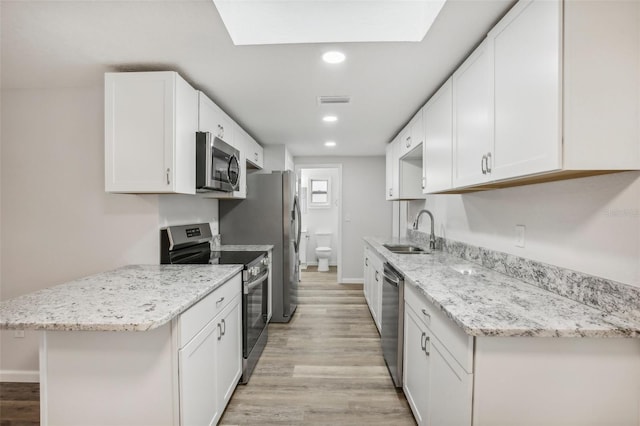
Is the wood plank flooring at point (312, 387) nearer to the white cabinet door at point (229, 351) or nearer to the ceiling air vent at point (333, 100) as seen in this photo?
the white cabinet door at point (229, 351)

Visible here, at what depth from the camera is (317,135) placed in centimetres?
375

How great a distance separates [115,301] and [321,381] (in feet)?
5.21

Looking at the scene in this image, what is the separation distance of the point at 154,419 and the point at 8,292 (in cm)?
204

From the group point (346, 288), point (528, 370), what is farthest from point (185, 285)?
point (346, 288)

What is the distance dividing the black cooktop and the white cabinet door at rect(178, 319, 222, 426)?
676mm

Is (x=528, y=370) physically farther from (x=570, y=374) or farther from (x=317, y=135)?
(x=317, y=135)

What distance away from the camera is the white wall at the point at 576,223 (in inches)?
42.8

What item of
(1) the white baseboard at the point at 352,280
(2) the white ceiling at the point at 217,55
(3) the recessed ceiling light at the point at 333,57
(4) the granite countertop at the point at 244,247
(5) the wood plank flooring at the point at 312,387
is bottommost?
(5) the wood plank flooring at the point at 312,387

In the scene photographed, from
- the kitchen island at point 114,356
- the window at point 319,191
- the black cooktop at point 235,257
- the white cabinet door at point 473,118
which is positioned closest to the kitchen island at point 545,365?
the white cabinet door at point 473,118

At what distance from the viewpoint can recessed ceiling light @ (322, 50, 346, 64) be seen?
1734mm

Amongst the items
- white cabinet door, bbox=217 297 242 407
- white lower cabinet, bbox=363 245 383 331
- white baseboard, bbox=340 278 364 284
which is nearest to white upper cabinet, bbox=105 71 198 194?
white cabinet door, bbox=217 297 242 407

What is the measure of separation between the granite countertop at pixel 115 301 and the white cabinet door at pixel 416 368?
1.20 m

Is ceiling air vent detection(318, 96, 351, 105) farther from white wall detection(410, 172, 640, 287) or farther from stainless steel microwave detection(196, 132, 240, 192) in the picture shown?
white wall detection(410, 172, 640, 287)

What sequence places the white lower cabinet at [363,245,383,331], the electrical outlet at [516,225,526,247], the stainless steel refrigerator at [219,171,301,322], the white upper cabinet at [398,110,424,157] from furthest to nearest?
1. the stainless steel refrigerator at [219,171,301,322]
2. the white lower cabinet at [363,245,383,331]
3. the white upper cabinet at [398,110,424,157]
4. the electrical outlet at [516,225,526,247]
